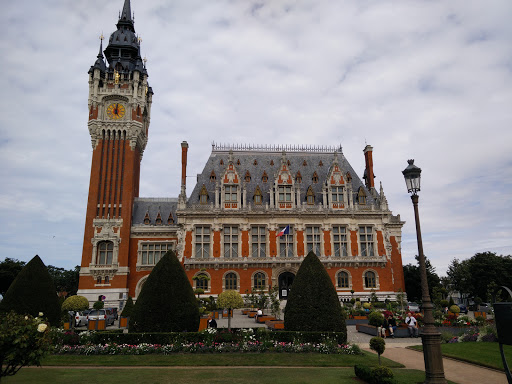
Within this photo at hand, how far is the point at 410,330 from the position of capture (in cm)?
2552

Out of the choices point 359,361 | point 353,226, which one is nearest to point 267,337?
point 359,361

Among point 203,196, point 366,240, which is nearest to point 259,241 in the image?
point 203,196

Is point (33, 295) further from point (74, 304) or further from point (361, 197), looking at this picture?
point (361, 197)

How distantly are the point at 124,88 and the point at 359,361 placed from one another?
49469 millimetres

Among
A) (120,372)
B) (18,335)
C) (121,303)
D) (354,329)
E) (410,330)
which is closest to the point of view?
(18,335)

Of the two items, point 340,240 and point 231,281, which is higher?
point 340,240

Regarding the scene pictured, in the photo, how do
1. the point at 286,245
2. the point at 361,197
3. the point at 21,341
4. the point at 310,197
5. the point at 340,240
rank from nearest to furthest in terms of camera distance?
the point at 21,341
the point at 286,245
the point at 340,240
the point at 310,197
the point at 361,197

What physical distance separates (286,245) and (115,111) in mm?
30185

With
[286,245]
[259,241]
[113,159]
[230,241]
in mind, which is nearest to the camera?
[230,241]

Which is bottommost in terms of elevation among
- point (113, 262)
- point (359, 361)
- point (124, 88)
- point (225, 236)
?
point (359, 361)

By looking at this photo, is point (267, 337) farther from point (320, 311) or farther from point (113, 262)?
point (113, 262)

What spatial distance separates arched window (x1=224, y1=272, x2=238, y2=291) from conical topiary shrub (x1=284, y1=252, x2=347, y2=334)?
25669 millimetres

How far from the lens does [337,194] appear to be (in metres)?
50.5

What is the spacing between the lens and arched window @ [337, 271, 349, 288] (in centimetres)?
4738
